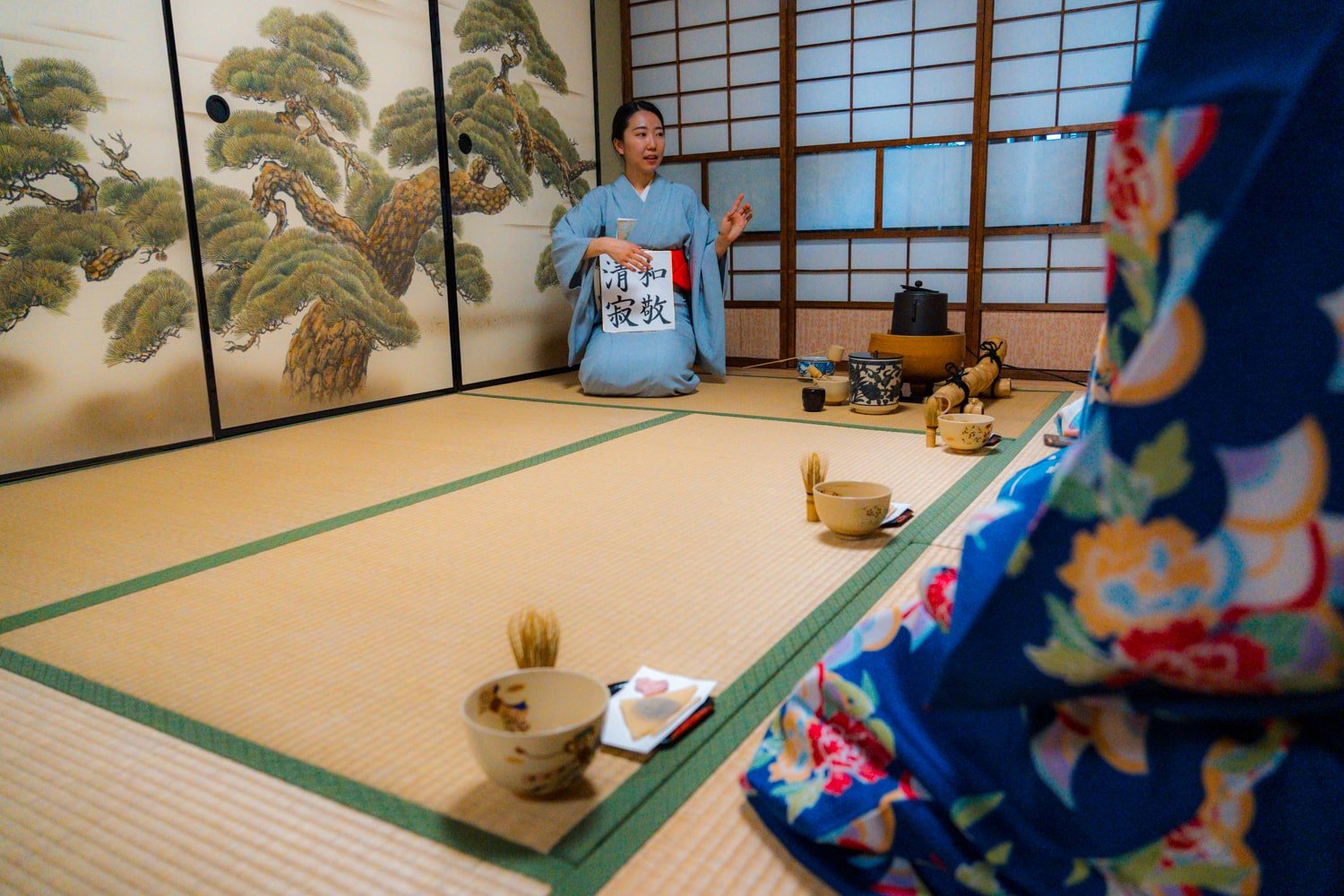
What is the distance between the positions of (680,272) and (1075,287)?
1989mm

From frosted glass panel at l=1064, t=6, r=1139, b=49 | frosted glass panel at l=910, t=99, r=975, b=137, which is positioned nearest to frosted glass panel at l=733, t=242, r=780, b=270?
frosted glass panel at l=910, t=99, r=975, b=137

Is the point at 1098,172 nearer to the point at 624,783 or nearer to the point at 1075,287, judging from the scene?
the point at 1075,287

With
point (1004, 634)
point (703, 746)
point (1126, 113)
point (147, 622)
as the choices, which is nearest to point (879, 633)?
point (1004, 634)

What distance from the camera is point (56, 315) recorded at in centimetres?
293

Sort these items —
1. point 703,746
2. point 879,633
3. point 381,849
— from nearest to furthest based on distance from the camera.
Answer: point 879,633
point 381,849
point 703,746

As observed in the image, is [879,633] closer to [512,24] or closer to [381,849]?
[381,849]

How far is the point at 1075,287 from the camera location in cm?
463

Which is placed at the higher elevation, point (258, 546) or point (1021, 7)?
point (1021, 7)

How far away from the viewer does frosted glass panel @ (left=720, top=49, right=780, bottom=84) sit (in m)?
5.23

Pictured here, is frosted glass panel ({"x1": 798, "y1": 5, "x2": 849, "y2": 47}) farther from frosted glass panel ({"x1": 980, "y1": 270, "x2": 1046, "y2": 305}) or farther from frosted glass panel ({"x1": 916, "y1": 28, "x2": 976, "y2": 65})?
frosted glass panel ({"x1": 980, "y1": 270, "x2": 1046, "y2": 305})

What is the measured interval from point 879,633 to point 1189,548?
0.40 m

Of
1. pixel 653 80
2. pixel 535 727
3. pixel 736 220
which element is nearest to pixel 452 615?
pixel 535 727

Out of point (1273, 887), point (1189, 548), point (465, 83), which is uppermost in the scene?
point (465, 83)

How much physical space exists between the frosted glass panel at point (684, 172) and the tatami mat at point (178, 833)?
4765 millimetres
